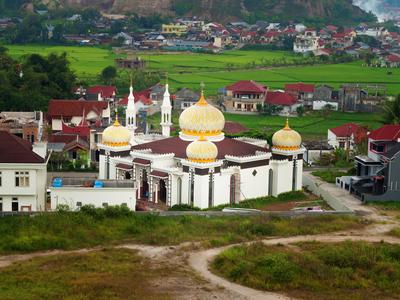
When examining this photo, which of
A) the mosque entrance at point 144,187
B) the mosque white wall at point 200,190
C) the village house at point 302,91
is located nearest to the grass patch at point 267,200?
the mosque white wall at point 200,190

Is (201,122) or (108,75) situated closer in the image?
(201,122)

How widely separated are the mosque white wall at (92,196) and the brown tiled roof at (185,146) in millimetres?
3487

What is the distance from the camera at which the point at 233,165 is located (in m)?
29.8

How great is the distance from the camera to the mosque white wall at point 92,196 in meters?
26.9

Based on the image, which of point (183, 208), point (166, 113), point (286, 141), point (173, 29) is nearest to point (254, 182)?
point (286, 141)

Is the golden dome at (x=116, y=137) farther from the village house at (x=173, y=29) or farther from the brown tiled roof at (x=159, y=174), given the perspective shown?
the village house at (x=173, y=29)

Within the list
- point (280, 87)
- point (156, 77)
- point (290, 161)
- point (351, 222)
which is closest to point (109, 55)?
point (156, 77)

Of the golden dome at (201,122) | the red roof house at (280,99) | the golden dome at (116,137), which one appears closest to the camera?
the golden dome at (201,122)

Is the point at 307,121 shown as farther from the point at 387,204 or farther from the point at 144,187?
the point at 144,187

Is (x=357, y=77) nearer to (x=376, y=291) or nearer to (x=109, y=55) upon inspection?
(x=109, y=55)

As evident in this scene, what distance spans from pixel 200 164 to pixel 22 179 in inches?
237

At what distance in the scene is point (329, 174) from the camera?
3516 centimetres

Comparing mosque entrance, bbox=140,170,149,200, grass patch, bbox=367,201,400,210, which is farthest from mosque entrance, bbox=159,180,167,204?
grass patch, bbox=367,201,400,210

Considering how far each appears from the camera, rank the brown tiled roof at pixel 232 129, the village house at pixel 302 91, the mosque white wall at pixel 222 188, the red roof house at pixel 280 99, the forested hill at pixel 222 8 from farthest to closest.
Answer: the forested hill at pixel 222 8, the village house at pixel 302 91, the red roof house at pixel 280 99, the brown tiled roof at pixel 232 129, the mosque white wall at pixel 222 188
